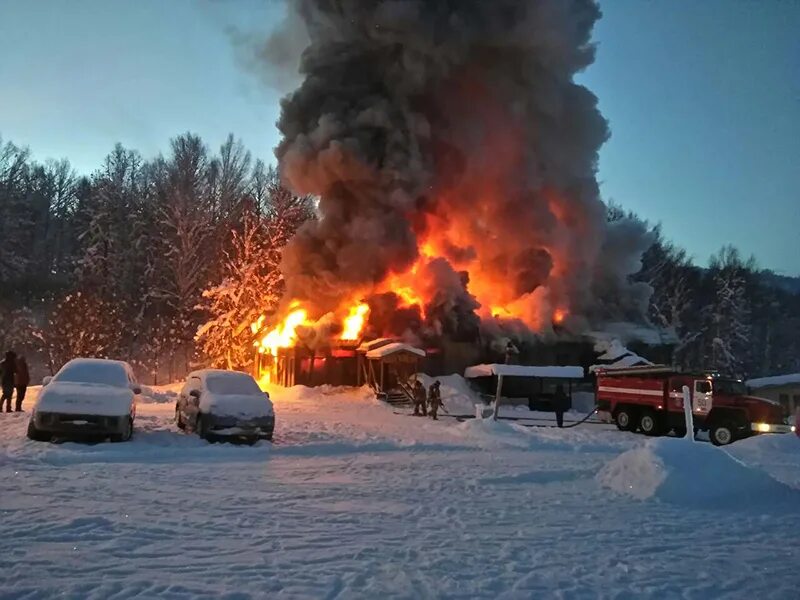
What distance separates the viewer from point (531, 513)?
8.68 metres

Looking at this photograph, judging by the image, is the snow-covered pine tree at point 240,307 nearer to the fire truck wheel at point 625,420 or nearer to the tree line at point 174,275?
the tree line at point 174,275

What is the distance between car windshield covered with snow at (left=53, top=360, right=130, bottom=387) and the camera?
47.1 feet

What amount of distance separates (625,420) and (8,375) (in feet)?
60.1

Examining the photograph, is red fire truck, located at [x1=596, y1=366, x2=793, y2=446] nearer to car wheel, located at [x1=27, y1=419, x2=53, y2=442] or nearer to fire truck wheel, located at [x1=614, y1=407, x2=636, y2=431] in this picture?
fire truck wheel, located at [x1=614, y1=407, x2=636, y2=431]

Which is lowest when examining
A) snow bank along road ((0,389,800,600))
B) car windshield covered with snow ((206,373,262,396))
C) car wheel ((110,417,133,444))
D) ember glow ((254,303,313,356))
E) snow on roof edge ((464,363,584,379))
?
snow bank along road ((0,389,800,600))

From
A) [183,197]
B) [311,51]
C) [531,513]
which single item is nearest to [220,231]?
[183,197]

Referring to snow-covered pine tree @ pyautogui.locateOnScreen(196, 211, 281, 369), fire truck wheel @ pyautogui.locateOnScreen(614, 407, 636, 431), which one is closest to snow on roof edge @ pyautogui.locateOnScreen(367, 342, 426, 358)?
fire truck wheel @ pyautogui.locateOnScreen(614, 407, 636, 431)

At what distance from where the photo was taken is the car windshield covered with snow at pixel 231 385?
1550cm

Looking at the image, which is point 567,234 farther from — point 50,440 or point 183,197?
point 50,440

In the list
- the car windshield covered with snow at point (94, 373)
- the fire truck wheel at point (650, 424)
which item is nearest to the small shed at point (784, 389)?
the fire truck wheel at point (650, 424)

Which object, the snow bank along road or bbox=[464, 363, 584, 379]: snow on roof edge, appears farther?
bbox=[464, 363, 584, 379]: snow on roof edge

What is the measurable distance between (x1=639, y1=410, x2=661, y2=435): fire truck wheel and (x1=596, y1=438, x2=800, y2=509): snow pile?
1298 centimetres

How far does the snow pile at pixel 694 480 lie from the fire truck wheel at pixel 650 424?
42.6 ft

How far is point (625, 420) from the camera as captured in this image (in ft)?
79.3
